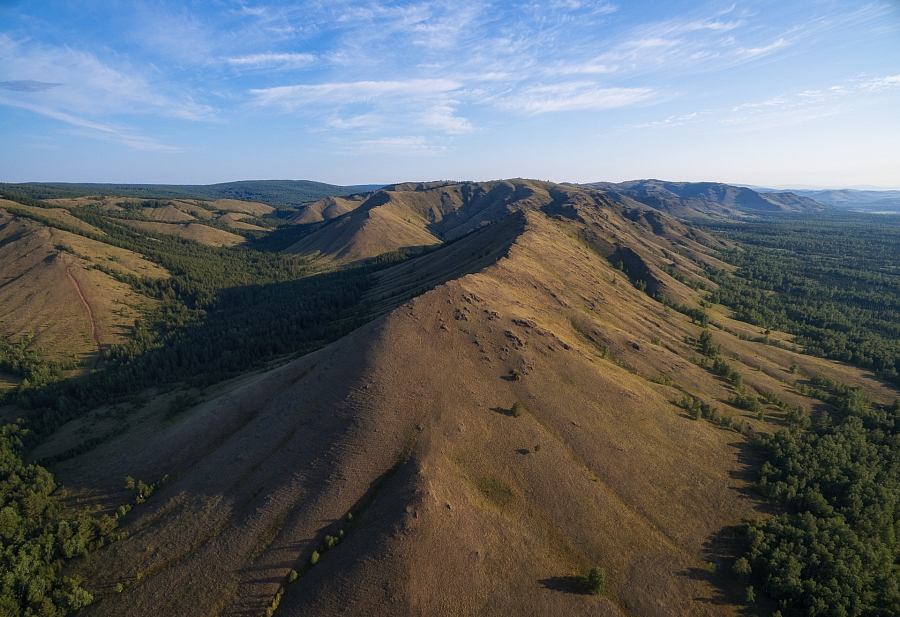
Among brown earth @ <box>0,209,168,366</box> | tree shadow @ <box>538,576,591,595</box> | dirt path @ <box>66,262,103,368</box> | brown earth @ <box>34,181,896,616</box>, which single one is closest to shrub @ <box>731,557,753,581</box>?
brown earth @ <box>34,181,896,616</box>

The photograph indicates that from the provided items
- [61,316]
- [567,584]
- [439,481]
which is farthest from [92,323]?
[567,584]

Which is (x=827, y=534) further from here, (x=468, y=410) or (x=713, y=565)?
(x=468, y=410)

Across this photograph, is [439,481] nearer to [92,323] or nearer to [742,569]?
[742,569]

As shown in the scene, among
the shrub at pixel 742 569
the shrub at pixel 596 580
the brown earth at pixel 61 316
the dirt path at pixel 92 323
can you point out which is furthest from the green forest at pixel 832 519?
the brown earth at pixel 61 316

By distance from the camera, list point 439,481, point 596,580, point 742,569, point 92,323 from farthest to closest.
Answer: point 92,323 → point 439,481 → point 742,569 → point 596,580

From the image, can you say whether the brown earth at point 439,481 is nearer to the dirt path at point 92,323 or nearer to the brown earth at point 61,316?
the dirt path at point 92,323

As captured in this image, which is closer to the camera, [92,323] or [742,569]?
[742,569]

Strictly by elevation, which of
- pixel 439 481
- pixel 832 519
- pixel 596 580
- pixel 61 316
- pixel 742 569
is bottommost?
pixel 742 569

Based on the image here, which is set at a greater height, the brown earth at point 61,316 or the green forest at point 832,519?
the brown earth at point 61,316

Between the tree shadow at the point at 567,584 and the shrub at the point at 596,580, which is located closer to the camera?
the shrub at the point at 596,580

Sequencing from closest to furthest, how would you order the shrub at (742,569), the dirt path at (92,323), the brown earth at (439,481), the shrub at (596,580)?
the shrub at (596,580), the brown earth at (439,481), the shrub at (742,569), the dirt path at (92,323)
